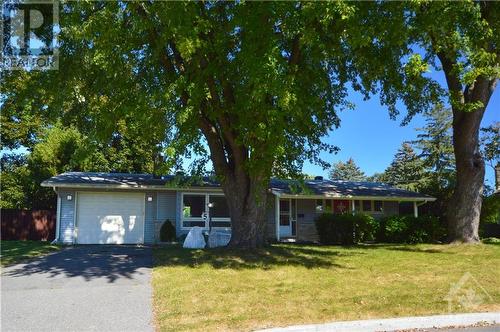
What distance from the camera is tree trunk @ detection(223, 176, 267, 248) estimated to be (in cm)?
1335

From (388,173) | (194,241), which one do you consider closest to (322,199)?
(194,241)

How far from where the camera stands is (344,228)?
760 inches

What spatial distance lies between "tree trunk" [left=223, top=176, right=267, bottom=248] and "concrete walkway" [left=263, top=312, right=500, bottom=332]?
266 inches

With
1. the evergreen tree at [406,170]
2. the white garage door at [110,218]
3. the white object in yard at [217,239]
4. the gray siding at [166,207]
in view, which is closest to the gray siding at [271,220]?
the gray siding at [166,207]

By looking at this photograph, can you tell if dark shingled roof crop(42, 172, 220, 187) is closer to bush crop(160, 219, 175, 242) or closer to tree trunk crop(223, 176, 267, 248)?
bush crop(160, 219, 175, 242)

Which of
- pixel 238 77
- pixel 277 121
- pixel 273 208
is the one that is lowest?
pixel 273 208

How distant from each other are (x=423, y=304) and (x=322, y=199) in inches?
615

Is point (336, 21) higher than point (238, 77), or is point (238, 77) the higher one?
point (336, 21)

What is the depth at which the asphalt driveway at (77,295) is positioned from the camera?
21.9ft

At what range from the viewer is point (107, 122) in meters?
12.2

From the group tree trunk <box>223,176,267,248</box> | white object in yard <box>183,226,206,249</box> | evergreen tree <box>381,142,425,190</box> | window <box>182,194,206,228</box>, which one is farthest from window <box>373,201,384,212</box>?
evergreen tree <box>381,142,425,190</box>

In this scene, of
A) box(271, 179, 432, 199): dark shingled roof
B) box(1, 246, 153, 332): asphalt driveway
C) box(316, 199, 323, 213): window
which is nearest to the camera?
box(1, 246, 153, 332): asphalt driveway

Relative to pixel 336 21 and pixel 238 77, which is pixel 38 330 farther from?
pixel 336 21

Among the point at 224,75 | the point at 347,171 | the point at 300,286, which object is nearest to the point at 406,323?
the point at 300,286
